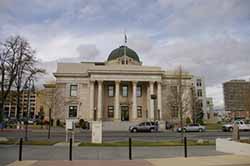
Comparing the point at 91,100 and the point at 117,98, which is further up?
the point at 117,98

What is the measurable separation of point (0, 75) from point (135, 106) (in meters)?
37.9

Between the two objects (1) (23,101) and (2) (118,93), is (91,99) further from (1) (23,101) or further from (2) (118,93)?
(1) (23,101)

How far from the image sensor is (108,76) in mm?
65438

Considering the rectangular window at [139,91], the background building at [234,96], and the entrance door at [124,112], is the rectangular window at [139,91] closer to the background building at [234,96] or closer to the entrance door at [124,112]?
the entrance door at [124,112]

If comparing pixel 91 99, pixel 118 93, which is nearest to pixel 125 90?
pixel 118 93

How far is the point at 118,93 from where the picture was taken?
6581cm

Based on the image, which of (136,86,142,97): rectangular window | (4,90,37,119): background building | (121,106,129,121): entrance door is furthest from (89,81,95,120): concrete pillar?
(4,90,37,119): background building

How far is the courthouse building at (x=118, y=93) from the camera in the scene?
65.2m

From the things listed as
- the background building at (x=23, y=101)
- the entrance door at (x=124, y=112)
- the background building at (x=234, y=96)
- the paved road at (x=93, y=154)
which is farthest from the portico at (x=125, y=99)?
the paved road at (x=93, y=154)

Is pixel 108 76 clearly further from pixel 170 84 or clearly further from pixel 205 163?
pixel 205 163

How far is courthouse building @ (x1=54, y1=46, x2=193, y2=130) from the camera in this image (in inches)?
2569

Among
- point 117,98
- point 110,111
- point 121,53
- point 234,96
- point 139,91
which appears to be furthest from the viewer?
point 234,96

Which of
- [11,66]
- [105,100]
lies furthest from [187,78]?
[11,66]

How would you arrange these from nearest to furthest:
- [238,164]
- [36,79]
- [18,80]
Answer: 1. [238,164]
2. [18,80]
3. [36,79]
